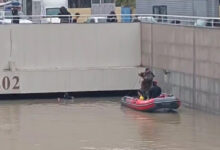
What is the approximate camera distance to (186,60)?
32750 millimetres

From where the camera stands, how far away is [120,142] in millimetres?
25094

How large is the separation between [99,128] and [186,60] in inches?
244

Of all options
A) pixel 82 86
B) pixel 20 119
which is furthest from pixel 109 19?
pixel 20 119

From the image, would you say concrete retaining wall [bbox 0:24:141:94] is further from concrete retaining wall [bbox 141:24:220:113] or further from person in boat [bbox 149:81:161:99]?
person in boat [bbox 149:81:161:99]

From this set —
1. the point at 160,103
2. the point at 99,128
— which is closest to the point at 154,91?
the point at 160,103

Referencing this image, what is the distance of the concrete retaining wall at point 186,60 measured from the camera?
30.0 m

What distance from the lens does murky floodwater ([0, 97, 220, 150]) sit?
973 inches

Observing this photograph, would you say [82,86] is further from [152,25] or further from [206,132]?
[206,132]

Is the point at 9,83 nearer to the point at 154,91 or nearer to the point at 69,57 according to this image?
the point at 69,57

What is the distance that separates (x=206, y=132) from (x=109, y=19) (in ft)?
41.2

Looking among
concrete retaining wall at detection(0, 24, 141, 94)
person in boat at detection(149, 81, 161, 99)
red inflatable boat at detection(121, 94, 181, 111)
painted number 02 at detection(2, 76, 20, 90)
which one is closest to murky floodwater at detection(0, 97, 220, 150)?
red inflatable boat at detection(121, 94, 181, 111)

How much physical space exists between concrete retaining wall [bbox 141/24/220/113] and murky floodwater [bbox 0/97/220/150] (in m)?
0.79

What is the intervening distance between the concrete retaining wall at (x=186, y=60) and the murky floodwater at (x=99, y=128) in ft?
2.59

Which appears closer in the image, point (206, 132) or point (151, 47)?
point (206, 132)
